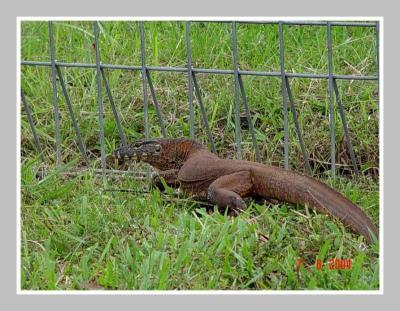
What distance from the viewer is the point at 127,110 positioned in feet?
20.8

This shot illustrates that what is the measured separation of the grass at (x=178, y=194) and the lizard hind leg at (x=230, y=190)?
8 cm

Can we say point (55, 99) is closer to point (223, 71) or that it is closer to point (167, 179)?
point (167, 179)

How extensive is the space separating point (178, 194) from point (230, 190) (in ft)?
0.96

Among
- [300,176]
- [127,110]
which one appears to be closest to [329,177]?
[300,176]

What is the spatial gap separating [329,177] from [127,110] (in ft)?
3.95

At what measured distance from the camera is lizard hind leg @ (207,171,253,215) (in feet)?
18.3

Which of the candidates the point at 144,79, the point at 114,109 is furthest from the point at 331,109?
the point at 114,109

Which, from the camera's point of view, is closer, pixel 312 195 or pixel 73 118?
pixel 312 195

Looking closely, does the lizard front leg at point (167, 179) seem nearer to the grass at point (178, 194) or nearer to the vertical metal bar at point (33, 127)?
the grass at point (178, 194)

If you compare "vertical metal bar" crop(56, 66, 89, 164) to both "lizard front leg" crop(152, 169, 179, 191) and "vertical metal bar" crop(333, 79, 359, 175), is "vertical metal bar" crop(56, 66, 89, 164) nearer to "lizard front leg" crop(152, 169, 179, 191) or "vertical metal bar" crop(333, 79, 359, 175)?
"lizard front leg" crop(152, 169, 179, 191)

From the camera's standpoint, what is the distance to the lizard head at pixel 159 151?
237 inches

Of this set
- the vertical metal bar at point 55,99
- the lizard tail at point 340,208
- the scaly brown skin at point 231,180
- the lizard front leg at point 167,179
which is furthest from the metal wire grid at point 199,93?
the lizard tail at point 340,208

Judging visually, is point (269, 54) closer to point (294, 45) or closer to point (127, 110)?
point (294, 45)

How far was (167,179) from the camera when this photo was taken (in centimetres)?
597
